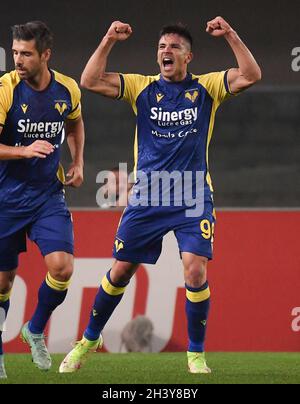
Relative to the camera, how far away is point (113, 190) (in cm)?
1049

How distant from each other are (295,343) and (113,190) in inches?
83.6

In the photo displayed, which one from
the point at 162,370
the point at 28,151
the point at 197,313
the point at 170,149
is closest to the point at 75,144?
the point at 170,149

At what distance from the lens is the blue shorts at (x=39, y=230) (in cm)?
780

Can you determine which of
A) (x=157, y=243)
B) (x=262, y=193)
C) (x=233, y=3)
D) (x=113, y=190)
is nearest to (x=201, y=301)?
(x=157, y=243)

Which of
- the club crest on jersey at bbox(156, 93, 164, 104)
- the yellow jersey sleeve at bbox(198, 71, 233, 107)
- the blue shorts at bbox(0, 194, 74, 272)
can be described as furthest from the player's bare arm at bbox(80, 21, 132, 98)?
the blue shorts at bbox(0, 194, 74, 272)

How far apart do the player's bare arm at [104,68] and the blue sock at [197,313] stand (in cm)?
135

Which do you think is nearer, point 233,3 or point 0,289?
point 0,289

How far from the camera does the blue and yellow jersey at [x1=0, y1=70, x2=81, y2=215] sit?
7.72 m

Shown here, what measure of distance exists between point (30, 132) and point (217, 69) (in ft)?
16.8

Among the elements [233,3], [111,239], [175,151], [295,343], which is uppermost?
[233,3]

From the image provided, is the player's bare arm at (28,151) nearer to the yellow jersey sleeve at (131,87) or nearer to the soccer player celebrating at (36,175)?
the soccer player celebrating at (36,175)

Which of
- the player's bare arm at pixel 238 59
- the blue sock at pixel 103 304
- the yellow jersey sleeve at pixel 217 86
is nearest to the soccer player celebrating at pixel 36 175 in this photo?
the blue sock at pixel 103 304
